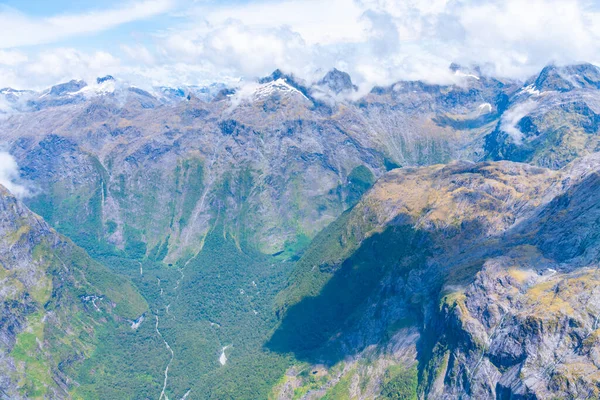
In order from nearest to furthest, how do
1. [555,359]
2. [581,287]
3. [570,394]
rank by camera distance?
1. [570,394]
2. [555,359]
3. [581,287]

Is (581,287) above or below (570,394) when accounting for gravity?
above

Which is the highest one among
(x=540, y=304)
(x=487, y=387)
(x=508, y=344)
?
(x=540, y=304)

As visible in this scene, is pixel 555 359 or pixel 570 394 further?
pixel 555 359

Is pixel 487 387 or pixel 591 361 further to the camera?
pixel 487 387

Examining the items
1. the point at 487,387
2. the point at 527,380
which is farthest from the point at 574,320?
the point at 487,387

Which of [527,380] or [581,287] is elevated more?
[581,287]

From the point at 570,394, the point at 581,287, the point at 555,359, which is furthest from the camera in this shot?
the point at 581,287

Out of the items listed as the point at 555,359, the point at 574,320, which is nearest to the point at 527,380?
the point at 555,359

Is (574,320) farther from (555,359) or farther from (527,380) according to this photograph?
(527,380)

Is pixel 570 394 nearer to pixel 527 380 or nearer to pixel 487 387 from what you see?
pixel 527 380
